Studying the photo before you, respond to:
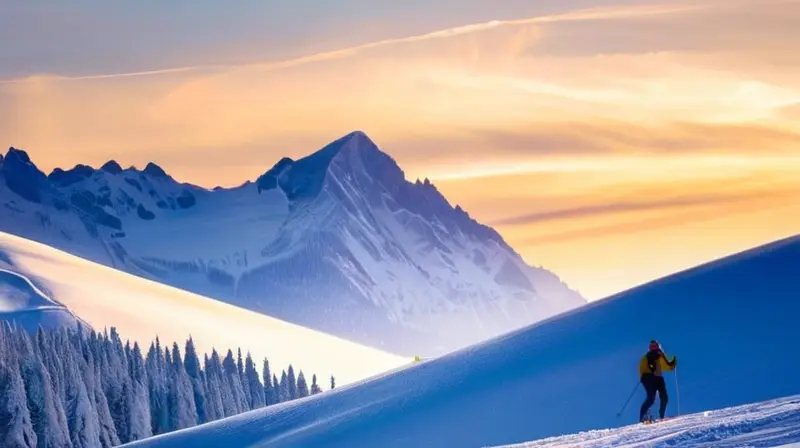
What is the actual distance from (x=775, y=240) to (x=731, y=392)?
64.3ft

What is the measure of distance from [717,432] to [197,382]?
4755 inches

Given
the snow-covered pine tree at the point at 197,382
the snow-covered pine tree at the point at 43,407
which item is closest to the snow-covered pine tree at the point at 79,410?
the snow-covered pine tree at the point at 43,407

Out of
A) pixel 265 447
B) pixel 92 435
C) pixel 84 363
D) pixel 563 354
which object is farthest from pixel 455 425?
pixel 84 363

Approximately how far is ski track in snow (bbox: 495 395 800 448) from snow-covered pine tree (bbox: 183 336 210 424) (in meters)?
105

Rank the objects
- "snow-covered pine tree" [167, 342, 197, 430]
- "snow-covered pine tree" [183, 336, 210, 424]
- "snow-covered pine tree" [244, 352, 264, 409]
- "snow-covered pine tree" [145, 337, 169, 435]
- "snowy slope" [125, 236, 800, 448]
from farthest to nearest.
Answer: "snow-covered pine tree" [244, 352, 264, 409]
"snow-covered pine tree" [183, 336, 210, 424]
"snow-covered pine tree" [167, 342, 197, 430]
"snow-covered pine tree" [145, 337, 169, 435]
"snowy slope" [125, 236, 800, 448]

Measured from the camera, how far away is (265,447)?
6512 cm

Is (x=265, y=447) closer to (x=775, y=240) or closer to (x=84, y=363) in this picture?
(x=775, y=240)

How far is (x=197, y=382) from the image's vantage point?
148 metres

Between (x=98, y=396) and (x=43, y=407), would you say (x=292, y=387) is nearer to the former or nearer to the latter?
(x=98, y=396)

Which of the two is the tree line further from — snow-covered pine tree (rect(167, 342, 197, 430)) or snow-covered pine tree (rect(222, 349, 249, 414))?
snow-covered pine tree (rect(222, 349, 249, 414))

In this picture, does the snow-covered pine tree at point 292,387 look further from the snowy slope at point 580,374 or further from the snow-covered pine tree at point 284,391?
the snowy slope at point 580,374

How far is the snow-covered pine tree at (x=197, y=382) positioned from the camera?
467 ft

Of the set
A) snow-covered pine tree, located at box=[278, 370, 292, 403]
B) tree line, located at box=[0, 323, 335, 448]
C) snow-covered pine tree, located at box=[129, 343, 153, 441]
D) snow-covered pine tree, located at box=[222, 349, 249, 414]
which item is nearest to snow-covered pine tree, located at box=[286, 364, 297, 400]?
snow-covered pine tree, located at box=[278, 370, 292, 403]

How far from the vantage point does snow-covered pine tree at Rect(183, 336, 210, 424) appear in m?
142
